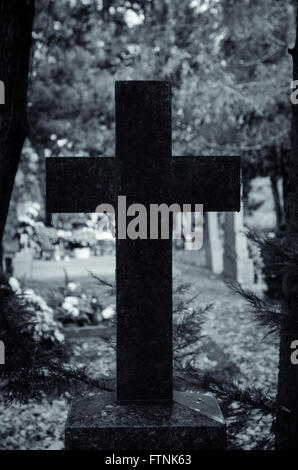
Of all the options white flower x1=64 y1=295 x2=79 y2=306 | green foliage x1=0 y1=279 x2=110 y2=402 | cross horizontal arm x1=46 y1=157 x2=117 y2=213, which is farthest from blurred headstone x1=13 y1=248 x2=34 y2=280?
cross horizontal arm x1=46 y1=157 x2=117 y2=213

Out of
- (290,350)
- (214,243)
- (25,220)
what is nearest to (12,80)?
(290,350)

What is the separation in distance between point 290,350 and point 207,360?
4.28 meters

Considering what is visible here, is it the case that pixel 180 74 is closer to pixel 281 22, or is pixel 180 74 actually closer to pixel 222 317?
pixel 281 22

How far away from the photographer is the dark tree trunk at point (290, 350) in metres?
2.76

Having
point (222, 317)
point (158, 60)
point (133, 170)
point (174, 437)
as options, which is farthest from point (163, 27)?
point (174, 437)

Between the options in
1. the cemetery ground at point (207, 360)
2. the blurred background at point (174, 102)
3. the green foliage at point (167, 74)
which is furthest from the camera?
the green foliage at point (167, 74)

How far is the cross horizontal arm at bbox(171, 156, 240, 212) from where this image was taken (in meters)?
2.34

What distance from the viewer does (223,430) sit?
213 cm

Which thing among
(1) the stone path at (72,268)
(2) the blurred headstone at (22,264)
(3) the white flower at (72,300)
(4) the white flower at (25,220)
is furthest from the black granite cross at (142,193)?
(4) the white flower at (25,220)

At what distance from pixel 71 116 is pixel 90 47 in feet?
5.75

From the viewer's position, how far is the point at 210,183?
238cm

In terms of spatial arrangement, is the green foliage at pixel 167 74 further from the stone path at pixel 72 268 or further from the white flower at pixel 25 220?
the stone path at pixel 72 268

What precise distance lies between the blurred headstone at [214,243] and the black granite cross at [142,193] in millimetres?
12553

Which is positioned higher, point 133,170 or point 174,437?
point 133,170
